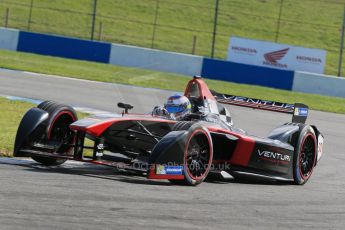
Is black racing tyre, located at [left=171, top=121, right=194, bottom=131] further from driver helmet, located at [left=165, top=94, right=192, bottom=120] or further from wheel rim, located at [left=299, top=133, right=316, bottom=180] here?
wheel rim, located at [left=299, top=133, right=316, bottom=180]

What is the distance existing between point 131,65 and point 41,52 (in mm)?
3478

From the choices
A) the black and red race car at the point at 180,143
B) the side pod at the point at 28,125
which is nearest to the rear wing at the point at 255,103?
the black and red race car at the point at 180,143

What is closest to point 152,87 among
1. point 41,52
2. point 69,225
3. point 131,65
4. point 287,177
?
point 131,65

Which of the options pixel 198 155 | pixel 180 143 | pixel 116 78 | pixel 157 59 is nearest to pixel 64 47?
pixel 157 59

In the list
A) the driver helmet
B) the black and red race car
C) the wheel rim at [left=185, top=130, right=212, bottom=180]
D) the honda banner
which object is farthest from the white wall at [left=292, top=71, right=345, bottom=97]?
the wheel rim at [left=185, top=130, right=212, bottom=180]

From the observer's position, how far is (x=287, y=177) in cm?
1054

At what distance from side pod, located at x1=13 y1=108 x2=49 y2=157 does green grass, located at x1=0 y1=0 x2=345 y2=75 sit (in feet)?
80.7

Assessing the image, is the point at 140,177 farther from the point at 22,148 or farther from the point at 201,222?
the point at 201,222

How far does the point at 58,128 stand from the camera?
1013 cm

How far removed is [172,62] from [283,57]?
3.91 metres

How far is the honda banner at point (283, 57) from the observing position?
27875 mm

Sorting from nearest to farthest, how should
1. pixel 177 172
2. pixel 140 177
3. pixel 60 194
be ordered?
pixel 60 194
pixel 177 172
pixel 140 177

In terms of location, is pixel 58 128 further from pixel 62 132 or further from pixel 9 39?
pixel 9 39

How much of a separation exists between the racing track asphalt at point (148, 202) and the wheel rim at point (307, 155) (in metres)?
0.19
